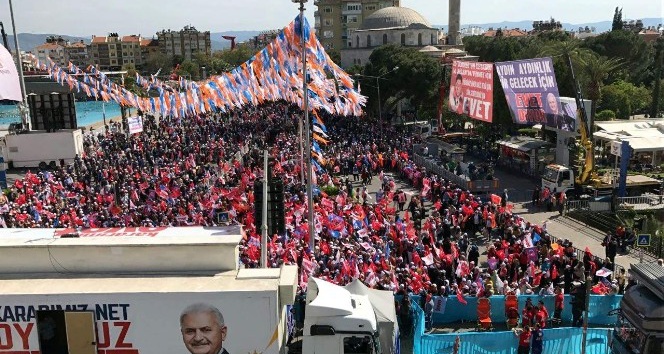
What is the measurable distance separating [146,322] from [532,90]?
2783 cm

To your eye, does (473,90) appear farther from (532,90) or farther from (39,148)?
(39,148)

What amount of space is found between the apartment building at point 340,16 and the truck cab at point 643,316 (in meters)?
117

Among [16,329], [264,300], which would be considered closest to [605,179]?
[264,300]

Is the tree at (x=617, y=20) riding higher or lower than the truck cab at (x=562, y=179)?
higher

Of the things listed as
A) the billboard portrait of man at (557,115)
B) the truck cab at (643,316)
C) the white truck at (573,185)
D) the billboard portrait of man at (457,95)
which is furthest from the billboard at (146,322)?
the billboard portrait of man at (457,95)

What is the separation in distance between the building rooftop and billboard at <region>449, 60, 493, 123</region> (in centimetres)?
5793

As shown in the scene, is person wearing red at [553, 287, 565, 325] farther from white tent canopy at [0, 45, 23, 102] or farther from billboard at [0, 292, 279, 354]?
white tent canopy at [0, 45, 23, 102]

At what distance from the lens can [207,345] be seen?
9.19 metres

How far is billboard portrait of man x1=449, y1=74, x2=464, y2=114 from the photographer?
133 feet

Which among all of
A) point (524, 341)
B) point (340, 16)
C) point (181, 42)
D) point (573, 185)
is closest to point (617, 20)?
point (340, 16)

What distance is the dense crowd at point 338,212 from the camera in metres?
16.5

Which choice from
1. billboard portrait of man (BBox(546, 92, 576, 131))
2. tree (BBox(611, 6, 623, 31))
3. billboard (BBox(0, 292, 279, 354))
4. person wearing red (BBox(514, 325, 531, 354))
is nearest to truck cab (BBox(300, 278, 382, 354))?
billboard (BBox(0, 292, 279, 354))

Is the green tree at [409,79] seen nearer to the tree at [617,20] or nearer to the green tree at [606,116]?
the green tree at [606,116]

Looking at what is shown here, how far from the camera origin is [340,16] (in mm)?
124750
